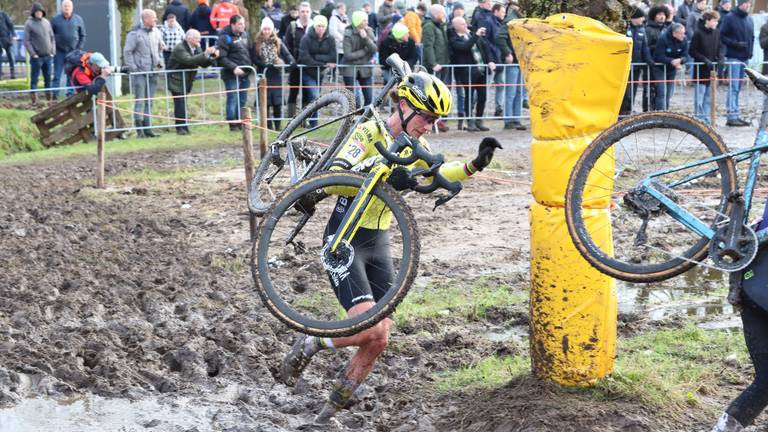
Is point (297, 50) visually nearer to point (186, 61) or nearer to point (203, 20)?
point (186, 61)

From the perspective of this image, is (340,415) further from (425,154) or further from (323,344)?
(425,154)

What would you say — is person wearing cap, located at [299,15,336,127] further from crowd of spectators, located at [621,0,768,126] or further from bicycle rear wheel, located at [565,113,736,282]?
bicycle rear wheel, located at [565,113,736,282]

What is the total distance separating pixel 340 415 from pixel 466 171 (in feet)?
6.36

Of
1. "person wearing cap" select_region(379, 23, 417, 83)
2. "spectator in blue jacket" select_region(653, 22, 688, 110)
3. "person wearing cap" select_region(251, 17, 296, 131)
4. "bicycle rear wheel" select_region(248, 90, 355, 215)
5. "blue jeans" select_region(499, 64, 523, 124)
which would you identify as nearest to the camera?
"bicycle rear wheel" select_region(248, 90, 355, 215)

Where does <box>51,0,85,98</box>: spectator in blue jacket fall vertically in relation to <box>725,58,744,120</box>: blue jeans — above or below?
above

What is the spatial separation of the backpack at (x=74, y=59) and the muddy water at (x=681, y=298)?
11961 millimetres

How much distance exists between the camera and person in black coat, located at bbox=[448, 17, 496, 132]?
20656 millimetres

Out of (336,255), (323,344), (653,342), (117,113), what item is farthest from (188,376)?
(117,113)

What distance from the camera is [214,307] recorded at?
992 cm

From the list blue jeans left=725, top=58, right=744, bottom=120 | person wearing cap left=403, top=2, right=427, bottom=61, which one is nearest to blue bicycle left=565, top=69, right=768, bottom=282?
person wearing cap left=403, top=2, right=427, bottom=61

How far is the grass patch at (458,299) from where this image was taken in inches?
386

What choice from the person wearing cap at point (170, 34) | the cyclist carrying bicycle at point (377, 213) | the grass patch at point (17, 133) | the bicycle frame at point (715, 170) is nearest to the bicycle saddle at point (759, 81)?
the bicycle frame at point (715, 170)

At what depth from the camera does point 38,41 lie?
21.5 meters

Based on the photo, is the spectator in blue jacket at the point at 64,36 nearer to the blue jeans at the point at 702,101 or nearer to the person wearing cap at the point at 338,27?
the person wearing cap at the point at 338,27
